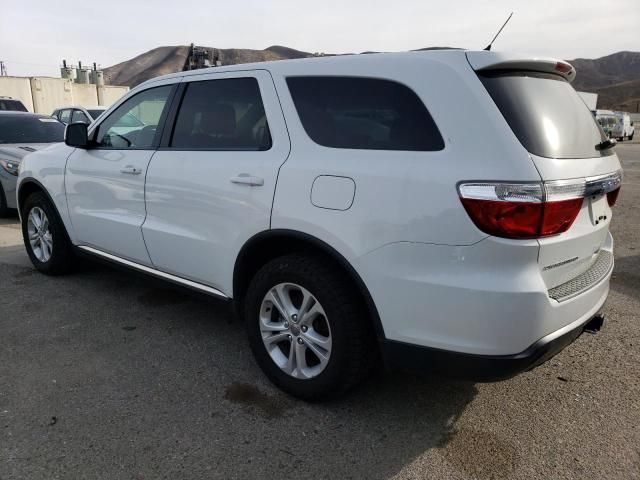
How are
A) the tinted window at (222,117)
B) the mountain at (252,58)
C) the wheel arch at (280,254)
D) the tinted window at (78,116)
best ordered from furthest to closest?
1. the mountain at (252,58)
2. the tinted window at (78,116)
3. the tinted window at (222,117)
4. the wheel arch at (280,254)

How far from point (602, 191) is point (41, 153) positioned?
4567 mm

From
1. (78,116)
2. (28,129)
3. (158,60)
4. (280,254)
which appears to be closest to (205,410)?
(280,254)

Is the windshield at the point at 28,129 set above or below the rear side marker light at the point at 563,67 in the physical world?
below

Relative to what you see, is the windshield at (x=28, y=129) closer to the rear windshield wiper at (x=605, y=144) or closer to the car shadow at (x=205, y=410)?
the car shadow at (x=205, y=410)

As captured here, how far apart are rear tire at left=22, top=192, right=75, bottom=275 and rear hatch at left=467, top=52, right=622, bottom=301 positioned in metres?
3.87

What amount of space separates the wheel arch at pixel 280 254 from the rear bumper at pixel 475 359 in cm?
13

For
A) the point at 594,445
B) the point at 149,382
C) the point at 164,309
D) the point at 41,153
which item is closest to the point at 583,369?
the point at 594,445

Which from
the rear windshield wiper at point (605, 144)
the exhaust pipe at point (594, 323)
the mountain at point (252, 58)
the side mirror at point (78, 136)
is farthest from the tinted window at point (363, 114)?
the mountain at point (252, 58)

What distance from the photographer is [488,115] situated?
2.14 m

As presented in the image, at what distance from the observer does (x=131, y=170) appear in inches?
143

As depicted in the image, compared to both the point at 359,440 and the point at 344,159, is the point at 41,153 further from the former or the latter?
the point at 359,440

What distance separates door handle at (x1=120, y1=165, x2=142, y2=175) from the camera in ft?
11.7

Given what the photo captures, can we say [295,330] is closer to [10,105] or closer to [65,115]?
[65,115]

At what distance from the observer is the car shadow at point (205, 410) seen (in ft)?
7.79
